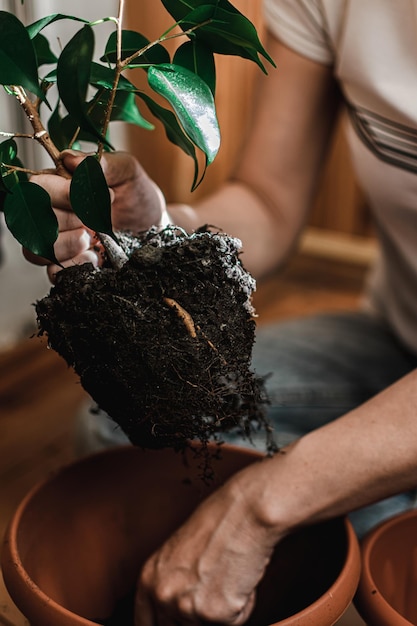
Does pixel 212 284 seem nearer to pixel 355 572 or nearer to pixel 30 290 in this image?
pixel 355 572

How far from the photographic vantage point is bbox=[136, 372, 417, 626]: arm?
752 mm

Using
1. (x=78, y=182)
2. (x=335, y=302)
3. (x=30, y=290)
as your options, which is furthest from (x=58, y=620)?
(x=335, y=302)

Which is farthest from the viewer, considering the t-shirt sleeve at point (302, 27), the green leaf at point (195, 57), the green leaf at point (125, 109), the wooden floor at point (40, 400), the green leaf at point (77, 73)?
the wooden floor at point (40, 400)

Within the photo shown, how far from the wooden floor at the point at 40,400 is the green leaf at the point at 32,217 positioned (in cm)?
44

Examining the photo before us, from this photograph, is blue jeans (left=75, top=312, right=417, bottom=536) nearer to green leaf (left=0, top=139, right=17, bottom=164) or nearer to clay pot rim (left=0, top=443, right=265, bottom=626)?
clay pot rim (left=0, top=443, right=265, bottom=626)

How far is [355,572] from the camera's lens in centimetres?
73

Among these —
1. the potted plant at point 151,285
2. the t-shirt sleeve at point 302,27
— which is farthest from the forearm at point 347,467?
the t-shirt sleeve at point 302,27

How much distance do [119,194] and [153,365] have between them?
243mm

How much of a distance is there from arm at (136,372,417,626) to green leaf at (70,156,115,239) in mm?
341

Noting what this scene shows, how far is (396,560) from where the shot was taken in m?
0.85

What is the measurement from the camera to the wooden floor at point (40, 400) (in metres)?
1.45

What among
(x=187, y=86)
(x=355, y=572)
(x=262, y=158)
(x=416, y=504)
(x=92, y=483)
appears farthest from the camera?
(x=262, y=158)

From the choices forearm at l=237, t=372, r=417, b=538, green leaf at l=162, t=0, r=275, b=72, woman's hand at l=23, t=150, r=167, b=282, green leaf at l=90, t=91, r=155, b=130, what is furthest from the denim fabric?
green leaf at l=162, t=0, r=275, b=72

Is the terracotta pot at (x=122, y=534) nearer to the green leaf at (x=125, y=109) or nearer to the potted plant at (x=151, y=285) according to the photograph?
the potted plant at (x=151, y=285)
